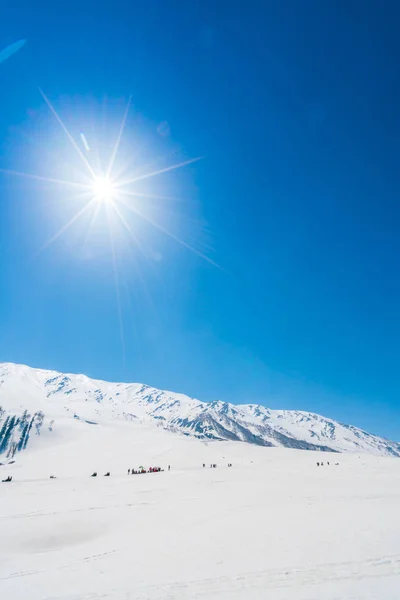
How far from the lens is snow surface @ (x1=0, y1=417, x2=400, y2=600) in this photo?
7914 millimetres

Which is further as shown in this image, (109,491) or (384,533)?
(109,491)

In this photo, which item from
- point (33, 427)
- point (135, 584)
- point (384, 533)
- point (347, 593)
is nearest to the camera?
point (347, 593)

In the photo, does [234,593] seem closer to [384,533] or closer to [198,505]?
[384,533]

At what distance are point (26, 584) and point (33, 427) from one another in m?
138

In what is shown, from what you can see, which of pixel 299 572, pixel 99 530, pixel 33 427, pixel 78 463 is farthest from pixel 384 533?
pixel 33 427

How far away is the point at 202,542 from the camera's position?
421 inches

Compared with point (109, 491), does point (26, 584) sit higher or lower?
lower

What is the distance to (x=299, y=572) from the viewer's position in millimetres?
8367

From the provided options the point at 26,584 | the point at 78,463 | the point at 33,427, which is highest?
the point at 33,427

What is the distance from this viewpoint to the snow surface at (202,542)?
791 centimetres

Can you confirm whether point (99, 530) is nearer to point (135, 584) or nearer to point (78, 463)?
point (135, 584)

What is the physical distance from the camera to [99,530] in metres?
13.0

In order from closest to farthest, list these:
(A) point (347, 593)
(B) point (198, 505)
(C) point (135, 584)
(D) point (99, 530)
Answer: (A) point (347, 593) → (C) point (135, 584) → (D) point (99, 530) → (B) point (198, 505)

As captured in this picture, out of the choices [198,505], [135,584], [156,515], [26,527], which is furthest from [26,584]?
[198,505]
